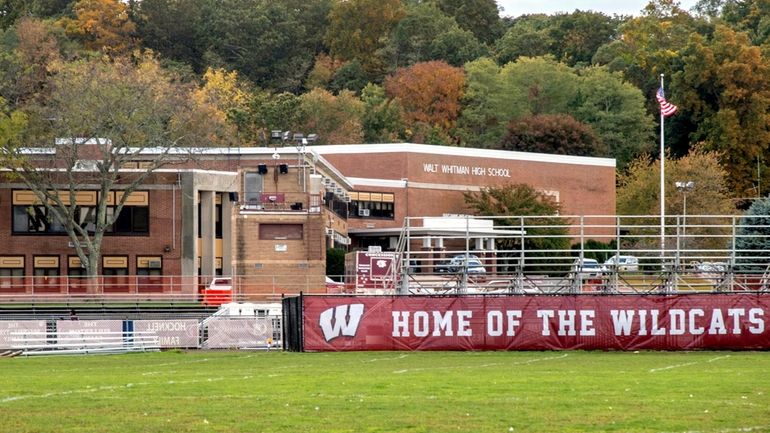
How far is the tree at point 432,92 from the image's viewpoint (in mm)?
143375

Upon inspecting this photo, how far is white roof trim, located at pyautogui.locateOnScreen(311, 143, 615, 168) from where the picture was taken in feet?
340

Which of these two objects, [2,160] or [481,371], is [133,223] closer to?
[2,160]

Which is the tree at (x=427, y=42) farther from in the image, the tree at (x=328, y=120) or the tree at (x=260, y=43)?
the tree at (x=328, y=120)

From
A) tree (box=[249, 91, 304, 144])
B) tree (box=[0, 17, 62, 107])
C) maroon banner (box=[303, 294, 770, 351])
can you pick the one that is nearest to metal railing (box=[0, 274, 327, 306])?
maroon banner (box=[303, 294, 770, 351])

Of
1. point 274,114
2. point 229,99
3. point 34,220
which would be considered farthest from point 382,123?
point 34,220

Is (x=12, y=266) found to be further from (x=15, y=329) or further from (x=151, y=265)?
(x=15, y=329)

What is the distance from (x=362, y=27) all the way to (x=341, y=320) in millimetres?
126350

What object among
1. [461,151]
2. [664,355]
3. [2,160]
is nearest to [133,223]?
[2,160]

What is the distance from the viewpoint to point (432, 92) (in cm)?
14400

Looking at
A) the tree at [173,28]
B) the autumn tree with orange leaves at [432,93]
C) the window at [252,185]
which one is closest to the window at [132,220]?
the window at [252,185]

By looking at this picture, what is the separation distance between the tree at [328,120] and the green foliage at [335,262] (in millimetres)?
43145

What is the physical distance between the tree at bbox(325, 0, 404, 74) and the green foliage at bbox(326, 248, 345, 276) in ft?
261

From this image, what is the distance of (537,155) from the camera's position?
11019cm

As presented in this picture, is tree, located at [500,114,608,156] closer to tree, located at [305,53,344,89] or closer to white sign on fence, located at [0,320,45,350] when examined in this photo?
tree, located at [305,53,344,89]
